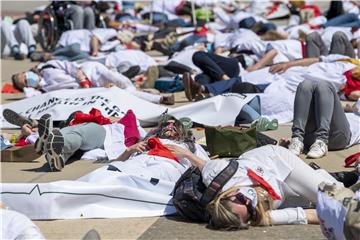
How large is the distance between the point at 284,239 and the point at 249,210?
266 millimetres

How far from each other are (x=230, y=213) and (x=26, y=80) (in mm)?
6496

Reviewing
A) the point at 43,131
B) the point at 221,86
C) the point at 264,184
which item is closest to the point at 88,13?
the point at 221,86

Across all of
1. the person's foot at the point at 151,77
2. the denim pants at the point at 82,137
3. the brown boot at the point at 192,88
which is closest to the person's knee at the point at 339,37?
the brown boot at the point at 192,88

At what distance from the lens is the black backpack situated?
529 centimetres

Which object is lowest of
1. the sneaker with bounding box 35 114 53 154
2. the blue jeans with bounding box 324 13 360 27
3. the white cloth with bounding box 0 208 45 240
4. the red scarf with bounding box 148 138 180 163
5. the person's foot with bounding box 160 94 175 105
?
the blue jeans with bounding box 324 13 360 27

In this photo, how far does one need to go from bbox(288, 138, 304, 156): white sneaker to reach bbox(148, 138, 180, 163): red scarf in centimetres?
120

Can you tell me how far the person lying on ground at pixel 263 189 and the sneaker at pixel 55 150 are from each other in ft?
5.55

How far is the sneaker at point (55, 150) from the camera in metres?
6.97

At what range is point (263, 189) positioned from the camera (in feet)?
17.5

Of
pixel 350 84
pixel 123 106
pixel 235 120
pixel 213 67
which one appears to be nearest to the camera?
pixel 235 120

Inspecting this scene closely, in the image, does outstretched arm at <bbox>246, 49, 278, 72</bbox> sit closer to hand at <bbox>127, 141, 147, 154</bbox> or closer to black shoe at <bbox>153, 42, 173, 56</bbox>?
black shoe at <bbox>153, 42, 173, 56</bbox>

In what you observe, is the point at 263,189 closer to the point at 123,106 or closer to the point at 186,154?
the point at 186,154

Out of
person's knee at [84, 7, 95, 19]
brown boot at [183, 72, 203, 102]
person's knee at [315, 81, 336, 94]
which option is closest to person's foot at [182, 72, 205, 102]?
brown boot at [183, 72, 203, 102]

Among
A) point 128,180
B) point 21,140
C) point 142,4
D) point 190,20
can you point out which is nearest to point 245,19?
point 190,20
